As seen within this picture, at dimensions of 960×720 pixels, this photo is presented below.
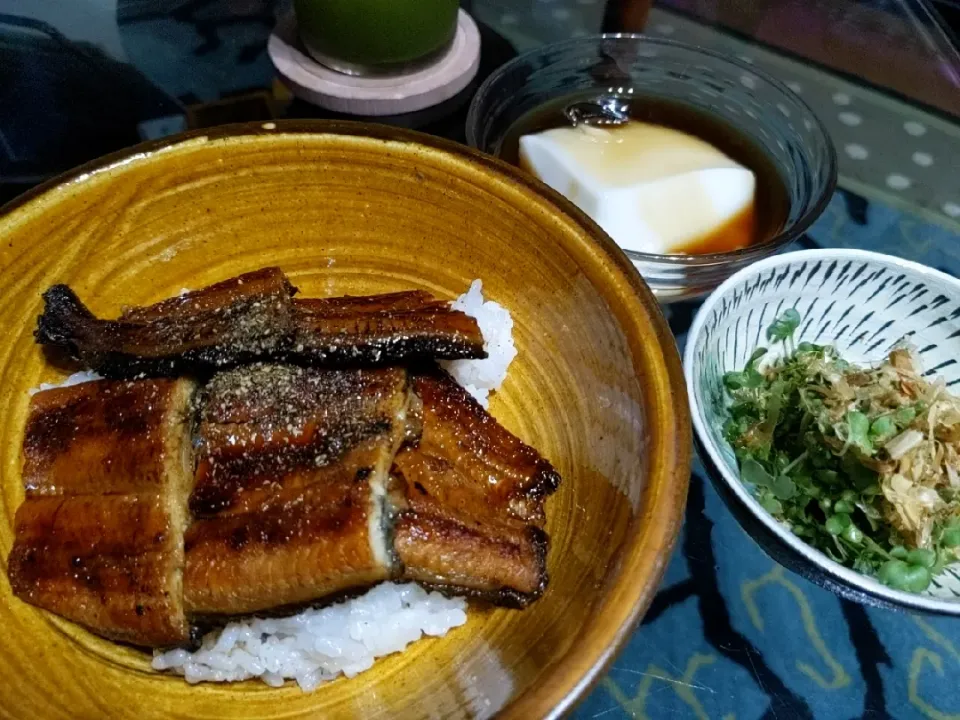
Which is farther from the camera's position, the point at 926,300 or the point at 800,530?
the point at 926,300

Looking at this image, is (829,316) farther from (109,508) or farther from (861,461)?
(109,508)

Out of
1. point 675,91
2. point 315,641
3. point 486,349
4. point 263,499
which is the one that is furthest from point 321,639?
point 675,91

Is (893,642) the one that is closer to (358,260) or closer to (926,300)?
(926,300)

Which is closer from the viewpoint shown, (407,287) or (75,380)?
(75,380)

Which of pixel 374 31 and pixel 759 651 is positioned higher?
pixel 374 31

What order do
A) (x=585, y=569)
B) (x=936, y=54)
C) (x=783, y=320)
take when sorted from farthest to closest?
(x=936, y=54), (x=783, y=320), (x=585, y=569)

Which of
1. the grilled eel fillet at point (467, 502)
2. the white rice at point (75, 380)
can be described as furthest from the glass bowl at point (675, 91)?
the white rice at point (75, 380)

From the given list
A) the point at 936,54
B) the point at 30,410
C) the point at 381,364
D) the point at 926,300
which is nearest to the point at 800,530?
the point at 926,300
